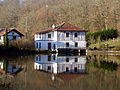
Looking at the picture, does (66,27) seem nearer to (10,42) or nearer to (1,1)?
(10,42)

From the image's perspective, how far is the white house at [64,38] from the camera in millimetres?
43469

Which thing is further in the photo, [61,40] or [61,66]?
[61,40]

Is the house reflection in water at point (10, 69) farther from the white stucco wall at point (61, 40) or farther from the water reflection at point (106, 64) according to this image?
the white stucco wall at point (61, 40)

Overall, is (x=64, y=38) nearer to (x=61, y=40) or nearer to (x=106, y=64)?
Result: (x=61, y=40)

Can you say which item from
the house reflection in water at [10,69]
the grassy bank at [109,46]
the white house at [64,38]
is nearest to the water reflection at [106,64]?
the house reflection in water at [10,69]

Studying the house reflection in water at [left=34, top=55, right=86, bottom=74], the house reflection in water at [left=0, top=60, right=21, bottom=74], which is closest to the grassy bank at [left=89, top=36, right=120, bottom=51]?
the house reflection in water at [left=34, top=55, right=86, bottom=74]

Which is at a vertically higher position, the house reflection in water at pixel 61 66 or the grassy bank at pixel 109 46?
the grassy bank at pixel 109 46

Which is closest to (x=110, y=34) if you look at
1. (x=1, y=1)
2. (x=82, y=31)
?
(x=82, y=31)

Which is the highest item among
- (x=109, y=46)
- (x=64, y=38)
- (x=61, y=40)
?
(x=64, y=38)

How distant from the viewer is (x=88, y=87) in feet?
31.0

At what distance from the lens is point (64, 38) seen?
43844 millimetres

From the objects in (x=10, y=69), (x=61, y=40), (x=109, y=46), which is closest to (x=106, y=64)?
(x=10, y=69)

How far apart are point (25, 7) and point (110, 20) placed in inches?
2099

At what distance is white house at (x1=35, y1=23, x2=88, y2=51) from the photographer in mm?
43469
